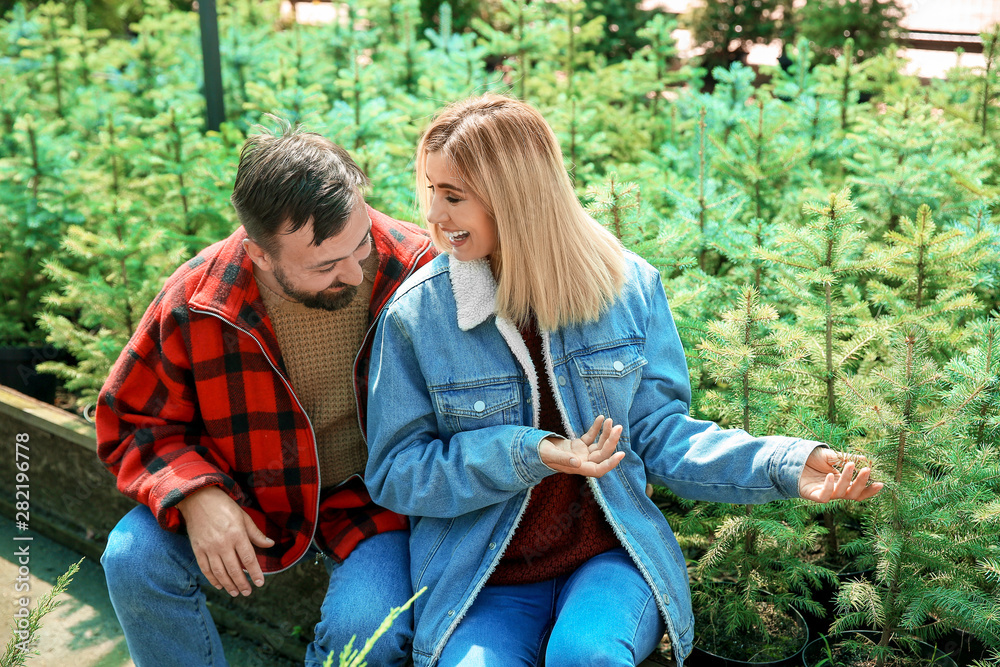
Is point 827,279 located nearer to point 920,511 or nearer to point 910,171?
point 920,511

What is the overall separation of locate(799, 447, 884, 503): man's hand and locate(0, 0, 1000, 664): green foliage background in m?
0.26

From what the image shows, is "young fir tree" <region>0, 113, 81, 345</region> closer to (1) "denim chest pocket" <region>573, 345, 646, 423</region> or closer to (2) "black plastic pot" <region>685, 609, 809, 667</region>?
(1) "denim chest pocket" <region>573, 345, 646, 423</region>

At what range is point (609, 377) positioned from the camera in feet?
6.21

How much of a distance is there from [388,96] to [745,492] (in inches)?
132

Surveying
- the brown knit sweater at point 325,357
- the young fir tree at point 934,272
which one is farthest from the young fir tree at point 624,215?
the brown knit sweater at point 325,357

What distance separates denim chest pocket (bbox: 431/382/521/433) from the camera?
1886mm

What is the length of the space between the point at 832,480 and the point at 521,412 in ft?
2.18

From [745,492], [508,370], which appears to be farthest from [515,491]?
[745,492]

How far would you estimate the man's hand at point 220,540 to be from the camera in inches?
75.4

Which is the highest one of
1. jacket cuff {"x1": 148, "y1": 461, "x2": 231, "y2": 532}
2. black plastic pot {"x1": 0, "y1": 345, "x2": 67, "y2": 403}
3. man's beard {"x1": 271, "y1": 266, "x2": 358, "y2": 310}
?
man's beard {"x1": 271, "y1": 266, "x2": 358, "y2": 310}

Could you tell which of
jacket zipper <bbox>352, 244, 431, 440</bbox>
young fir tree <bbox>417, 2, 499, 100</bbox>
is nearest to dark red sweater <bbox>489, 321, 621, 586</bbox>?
jacket zipper <bbox>352, 244, 431, 440</bbox>

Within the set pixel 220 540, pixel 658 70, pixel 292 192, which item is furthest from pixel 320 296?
pixel 658 70

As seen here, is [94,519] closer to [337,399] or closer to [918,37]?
[337,399]

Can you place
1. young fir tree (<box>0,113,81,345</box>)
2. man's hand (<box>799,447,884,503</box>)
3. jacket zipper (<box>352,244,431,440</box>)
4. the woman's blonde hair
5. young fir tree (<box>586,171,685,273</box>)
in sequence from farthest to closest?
1. young fir tree (<box>0,113,81,345</box>)
2. young fir tree (<box>586,171,685,273</box>)
3. jacket zipper (<box>352,244,431,440</box>)
4. the woman's blonde hair
5. man's hand (<box>799,447,884,503</box>)
